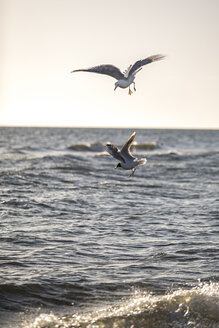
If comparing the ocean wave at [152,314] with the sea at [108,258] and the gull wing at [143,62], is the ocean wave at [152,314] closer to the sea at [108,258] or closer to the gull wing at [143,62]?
the sea at [108,258]

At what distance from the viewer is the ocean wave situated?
21.3 feet

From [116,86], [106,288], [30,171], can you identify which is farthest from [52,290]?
[30,171]

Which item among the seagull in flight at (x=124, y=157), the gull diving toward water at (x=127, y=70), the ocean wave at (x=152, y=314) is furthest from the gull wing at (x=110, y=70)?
the ocean wave at (x=152, y=314)

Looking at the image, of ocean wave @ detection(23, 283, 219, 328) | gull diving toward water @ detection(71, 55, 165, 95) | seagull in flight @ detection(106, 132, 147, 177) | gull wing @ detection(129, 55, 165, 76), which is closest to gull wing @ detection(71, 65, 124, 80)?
gull diving toward water @ detection(71, 55, 165, 95)

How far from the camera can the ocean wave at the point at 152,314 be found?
6492 millimetres

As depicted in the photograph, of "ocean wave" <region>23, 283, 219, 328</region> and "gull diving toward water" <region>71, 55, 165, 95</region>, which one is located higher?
"gull diving toward water" <region>71, 55, 165, 95</region>

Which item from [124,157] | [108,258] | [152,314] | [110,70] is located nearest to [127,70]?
[110,70]

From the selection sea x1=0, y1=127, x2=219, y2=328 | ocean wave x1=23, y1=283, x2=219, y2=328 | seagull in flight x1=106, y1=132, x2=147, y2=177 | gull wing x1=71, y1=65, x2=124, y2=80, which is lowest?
ocean wave x1=23, y1=283, x2=219, y2=328

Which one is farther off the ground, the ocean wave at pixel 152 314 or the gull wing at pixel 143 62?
the gull wing at pixel 143 62

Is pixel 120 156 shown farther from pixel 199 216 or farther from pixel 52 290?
pixel 199 216

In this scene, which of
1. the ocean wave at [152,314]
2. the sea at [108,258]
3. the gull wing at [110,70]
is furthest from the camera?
A: the sea at [108,258]

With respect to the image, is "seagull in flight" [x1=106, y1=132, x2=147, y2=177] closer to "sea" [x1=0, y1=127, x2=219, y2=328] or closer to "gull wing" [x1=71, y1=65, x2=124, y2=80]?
"gull wing" [x1=71, y1=65, x2=124, y2=80]

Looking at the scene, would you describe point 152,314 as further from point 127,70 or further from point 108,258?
point 127,70

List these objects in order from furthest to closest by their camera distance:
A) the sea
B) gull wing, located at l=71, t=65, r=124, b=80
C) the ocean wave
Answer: the sea, gull wing, located at l=71, t=65, r=124, b=80, the ocean wave
